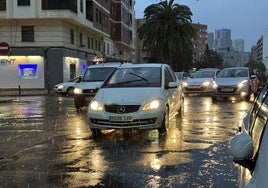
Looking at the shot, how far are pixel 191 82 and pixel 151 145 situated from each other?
21400 mm

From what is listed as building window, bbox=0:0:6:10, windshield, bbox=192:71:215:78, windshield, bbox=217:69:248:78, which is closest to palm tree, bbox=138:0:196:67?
building window, bbox=0:0:6:10

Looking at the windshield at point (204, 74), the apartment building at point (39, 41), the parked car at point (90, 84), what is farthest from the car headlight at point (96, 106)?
the apartment building at point (39, 41)

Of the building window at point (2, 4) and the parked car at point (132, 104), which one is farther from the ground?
the building window at point (2, 4)

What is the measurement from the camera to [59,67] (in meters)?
44.8

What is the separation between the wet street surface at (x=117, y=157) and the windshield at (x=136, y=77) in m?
1.11

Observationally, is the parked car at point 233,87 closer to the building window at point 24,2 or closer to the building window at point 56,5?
the building window at point 56,5

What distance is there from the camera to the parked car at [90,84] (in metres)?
19.4

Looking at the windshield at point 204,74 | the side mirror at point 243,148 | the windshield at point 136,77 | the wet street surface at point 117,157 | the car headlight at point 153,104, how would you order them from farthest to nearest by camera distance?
the windshield at point 204,74, the windshield at point 136,77, the car headlight at point 153,104, the wet street surface at point 117,157, the side mirror at point 243,148

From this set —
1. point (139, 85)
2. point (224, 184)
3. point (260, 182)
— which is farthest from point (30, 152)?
point (260, 182)

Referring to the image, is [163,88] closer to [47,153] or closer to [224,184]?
[47,153]

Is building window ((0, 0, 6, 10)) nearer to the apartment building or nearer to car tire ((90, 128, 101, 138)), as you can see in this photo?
the apartment building

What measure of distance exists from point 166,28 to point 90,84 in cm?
3486

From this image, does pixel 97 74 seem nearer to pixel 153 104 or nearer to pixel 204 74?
pixel 153 104

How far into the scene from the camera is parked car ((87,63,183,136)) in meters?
10.6
